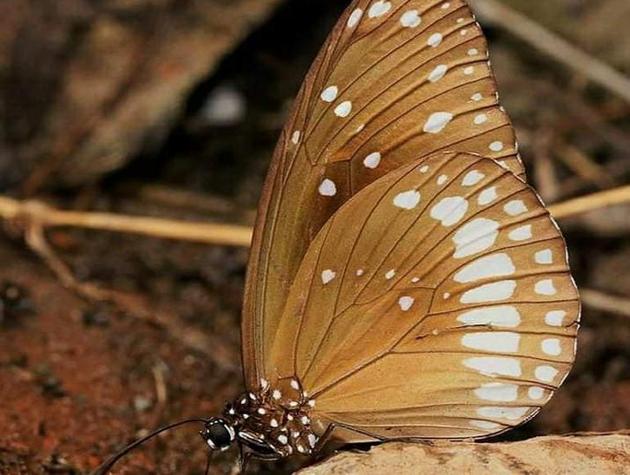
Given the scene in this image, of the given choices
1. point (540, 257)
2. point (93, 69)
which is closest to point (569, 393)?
point (540, 257)

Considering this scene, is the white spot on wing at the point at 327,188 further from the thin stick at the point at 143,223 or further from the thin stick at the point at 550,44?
the thin stick at the point at 550,44

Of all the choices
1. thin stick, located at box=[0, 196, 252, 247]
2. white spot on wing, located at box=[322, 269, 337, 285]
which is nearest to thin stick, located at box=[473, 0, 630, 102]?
thin stick, located at box=[0, 196, 252, 247]

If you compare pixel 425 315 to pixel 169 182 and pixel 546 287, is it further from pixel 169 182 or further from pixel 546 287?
pixel 169 182

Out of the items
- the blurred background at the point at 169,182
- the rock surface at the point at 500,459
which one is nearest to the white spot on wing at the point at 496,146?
the rock surface at the point at 500,459

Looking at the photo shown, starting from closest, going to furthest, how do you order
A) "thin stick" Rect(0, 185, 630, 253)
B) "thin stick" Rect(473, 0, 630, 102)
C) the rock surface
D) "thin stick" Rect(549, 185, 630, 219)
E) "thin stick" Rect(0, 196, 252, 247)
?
the rock surface
"thin stick" Rect(549, 185, 630, 219)
"thin stick" Rect(0, 185, 630, 253)
"thin stick" Rect(0, 196, 252, 247)
"thin stick" Rect(473, 0, 630, 102)

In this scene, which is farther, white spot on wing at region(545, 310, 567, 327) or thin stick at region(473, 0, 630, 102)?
thin stick at region(473, 0, 630, 102)

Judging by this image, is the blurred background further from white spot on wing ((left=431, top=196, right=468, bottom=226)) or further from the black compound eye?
white spot on wing ((left=431, top=196, right=468, bottom=226))

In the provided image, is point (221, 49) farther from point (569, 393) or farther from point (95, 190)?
point (569, 393)

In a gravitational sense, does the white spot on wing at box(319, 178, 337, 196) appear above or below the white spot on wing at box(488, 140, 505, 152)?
below
